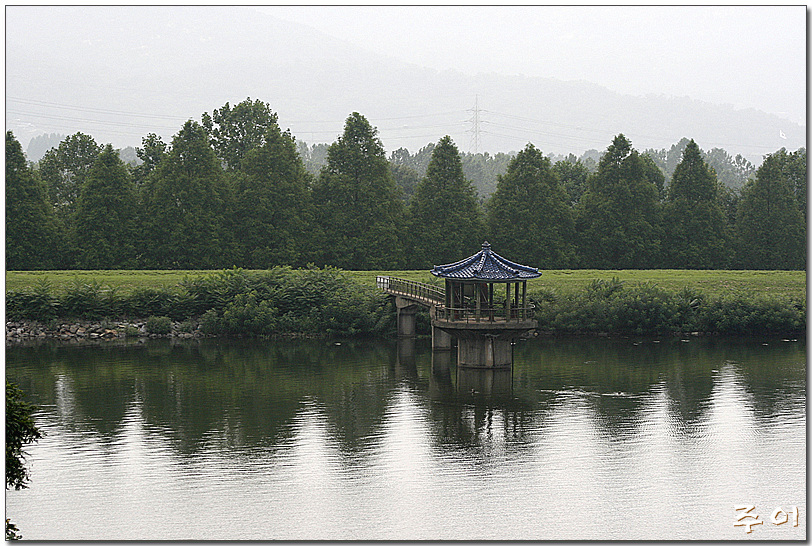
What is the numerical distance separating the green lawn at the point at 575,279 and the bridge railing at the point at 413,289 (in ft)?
13.8

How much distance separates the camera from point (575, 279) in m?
63.7

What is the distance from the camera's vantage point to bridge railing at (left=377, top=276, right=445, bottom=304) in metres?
47.7

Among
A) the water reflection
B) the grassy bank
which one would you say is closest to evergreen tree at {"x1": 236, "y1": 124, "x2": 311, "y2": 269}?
the grassy bank

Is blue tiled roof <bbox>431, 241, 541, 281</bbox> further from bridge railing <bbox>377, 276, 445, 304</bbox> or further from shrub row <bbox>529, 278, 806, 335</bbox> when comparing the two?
shrub row <bbox>529, 278, 806, 335</bbox>

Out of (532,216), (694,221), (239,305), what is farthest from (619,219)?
(239,305)

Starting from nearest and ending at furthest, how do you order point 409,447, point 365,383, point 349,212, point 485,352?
point 409,447 < point 365,383 < point 485,352 < point 349,212

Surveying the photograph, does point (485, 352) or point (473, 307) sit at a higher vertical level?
point (473, 307)

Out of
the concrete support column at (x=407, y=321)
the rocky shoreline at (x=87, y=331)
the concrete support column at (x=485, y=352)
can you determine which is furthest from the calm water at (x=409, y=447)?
the concrete support column at (x=407, y=321)

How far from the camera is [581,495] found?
2420 centimetres

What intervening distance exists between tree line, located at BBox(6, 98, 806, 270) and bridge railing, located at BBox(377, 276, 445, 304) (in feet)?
59.2

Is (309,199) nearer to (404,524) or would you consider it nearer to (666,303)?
(666,303)

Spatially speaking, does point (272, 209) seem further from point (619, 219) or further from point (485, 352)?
point (485, 352)

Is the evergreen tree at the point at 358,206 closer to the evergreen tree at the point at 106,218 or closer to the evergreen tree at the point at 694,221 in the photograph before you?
the evergreen tree at the point at 106,218

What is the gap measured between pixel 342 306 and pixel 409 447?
87.9 feet
